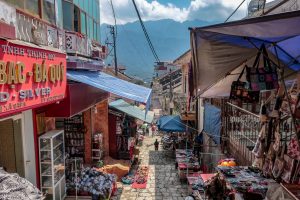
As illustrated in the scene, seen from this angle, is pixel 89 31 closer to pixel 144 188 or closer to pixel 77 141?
pixel 77 141

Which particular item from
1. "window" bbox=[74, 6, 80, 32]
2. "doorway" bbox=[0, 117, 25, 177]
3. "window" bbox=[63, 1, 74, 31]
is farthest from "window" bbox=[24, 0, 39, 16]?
"window" bbox=[74, 6, 80, 32]

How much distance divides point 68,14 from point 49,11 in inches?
84.5

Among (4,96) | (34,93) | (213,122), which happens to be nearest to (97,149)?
(213,122)

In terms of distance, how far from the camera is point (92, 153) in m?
15.3

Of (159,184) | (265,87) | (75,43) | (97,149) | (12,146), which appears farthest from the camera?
(97,149)

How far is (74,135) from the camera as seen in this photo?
15383 millimetres

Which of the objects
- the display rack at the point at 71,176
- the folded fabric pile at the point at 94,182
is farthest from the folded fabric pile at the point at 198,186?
the display rack at the point at 71,176

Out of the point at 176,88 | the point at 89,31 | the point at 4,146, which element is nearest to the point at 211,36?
the point at 4,146

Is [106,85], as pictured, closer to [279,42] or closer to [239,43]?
[239,43]

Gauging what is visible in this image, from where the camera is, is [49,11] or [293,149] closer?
[293,149]

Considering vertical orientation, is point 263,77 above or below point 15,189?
above

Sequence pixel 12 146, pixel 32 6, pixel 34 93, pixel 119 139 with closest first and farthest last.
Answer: pixel 34 93
pixel 12 146
pixel 32 6
pixel 119 139

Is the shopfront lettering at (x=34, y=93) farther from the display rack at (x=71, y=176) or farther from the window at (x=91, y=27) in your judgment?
the window at (x=91, y=27)

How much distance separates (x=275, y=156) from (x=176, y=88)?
33.9m
